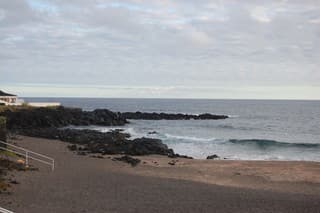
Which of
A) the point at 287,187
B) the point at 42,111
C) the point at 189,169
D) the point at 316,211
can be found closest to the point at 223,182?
the point at 287,187

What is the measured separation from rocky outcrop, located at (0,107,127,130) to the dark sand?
2187 centimetres

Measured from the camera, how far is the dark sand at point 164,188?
10805 millimetres

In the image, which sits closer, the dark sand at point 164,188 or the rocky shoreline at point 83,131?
the dark sand at point 164,188

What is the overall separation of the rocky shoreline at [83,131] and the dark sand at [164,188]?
16.0 feet

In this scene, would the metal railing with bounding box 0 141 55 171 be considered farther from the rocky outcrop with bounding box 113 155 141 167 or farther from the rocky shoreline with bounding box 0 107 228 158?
the rocky shoreline with bounding box 0 107 228 158

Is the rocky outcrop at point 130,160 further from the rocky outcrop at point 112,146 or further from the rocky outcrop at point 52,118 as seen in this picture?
the rocky outcrop at point 52,118

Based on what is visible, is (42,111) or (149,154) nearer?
(149,154)

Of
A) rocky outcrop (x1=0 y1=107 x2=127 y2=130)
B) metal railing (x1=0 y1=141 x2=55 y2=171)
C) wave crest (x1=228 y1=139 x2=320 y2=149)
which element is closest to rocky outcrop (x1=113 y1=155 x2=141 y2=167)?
metal railing (x1=0 y1=141 x2=55 y2=171)

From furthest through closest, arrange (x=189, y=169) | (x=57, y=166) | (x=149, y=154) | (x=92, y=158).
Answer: (x=149, y=154)
(x=92, y=158)
(x=189, y=169)
(x=57, y=166)

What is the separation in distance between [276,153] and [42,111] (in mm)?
27710

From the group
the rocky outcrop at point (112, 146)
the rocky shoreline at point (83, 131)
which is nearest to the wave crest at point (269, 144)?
the rocky shoreline at point (83, 131)

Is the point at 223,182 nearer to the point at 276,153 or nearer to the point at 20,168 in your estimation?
the point at 20,168

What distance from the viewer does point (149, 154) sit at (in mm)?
25328

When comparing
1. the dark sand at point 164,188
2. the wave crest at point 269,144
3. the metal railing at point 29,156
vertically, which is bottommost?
the wave crest at point 269,144
